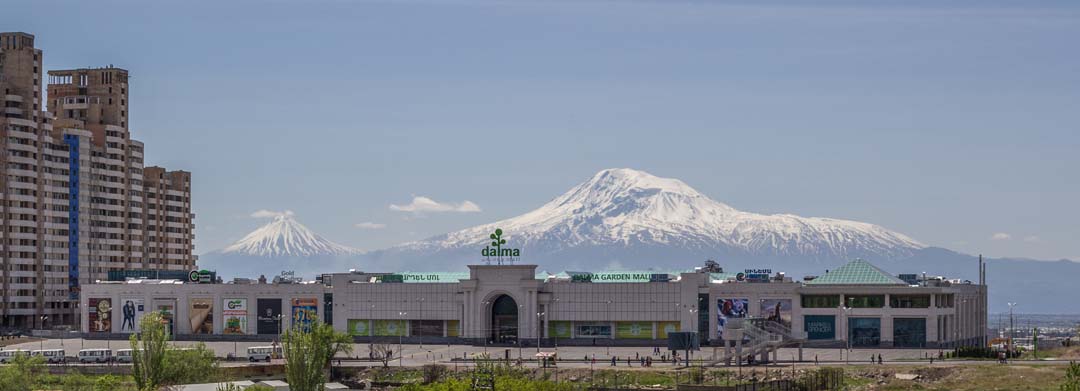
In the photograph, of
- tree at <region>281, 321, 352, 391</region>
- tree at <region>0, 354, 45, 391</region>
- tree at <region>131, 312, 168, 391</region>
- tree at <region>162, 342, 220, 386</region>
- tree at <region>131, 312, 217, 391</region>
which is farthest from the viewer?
tree at <region>162, 342, 220, 386</region>

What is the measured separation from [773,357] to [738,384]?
24247 millimetres

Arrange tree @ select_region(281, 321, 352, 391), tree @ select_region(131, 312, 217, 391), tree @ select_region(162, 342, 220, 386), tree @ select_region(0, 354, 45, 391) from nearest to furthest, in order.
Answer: tree @ select_region(281, 321, 352, 391), tree @ select_region(0, 354, 45, 391), tree @ select_region(131, 312, 217, 391), tree @ select_region(162, 342, 220, 386)

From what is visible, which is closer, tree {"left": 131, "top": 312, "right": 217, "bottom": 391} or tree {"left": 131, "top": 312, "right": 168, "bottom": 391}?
tree {"left": 131, "top": 312, "right": 217, "bottom": 391}

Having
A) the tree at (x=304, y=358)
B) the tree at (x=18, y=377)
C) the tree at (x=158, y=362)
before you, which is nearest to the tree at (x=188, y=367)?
the tree at (x=158, y=362)

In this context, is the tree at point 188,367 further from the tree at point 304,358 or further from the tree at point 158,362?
the tree at point 304,358

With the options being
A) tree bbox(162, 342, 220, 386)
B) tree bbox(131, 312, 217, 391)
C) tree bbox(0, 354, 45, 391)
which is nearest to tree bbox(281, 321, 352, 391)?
tree bbox(131, 312, 217, 391)

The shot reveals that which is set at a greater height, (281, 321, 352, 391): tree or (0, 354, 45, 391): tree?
(281, 321, 352, 391): tree

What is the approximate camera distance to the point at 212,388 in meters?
176

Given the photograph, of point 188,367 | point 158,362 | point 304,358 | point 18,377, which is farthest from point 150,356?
point 304,358

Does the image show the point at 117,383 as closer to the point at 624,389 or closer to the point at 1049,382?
the point at 624,389

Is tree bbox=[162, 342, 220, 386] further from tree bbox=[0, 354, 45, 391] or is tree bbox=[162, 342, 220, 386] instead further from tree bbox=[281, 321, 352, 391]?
tree bbox=[281, 321, 352, 391]

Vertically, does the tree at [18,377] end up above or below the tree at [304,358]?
below

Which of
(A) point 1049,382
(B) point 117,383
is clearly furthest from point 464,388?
(A) point 1049,382

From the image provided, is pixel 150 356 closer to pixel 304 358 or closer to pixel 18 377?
pixel 18 377
